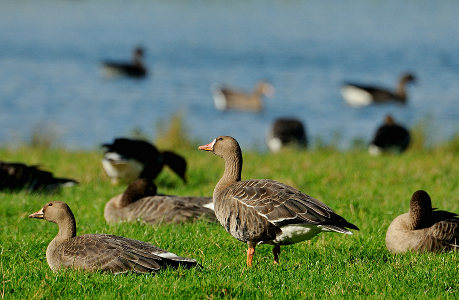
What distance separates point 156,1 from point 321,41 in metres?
40.3

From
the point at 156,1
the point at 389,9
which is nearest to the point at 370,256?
the point at 389,9

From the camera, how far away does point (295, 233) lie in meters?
6.80

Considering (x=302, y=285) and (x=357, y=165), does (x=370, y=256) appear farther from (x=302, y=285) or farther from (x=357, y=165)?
(x=357, y=165)

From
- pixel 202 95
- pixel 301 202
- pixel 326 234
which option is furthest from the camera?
pixel 202 95

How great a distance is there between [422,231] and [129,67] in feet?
110

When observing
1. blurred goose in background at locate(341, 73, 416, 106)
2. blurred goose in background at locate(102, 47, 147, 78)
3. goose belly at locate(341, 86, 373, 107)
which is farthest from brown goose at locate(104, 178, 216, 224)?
blurred goose in background at locate(102, 47, 147, 78)

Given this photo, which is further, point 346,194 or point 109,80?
point 109,80

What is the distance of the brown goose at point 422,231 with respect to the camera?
7.70m

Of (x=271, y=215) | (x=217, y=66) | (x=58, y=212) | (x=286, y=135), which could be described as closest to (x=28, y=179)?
(x=58, y=212)

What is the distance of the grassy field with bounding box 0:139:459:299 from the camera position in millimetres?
5852

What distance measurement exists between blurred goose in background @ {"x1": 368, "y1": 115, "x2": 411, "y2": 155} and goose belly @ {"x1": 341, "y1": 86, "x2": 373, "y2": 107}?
12997 millimetres

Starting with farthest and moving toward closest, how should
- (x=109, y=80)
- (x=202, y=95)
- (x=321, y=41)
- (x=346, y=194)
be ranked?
(x=321, y=41) < (x=109, y=80) < (x=202, y=95) < (x=346, y=194)

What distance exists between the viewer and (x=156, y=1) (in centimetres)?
8831

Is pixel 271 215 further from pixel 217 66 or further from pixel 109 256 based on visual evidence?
pixel 217 66
